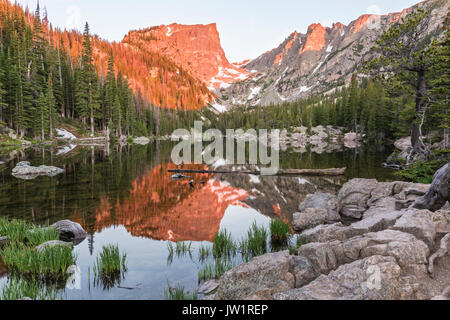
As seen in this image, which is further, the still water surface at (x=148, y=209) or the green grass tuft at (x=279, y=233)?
the green grass tuft at (x=279, y=233)

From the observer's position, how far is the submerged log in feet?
27.8

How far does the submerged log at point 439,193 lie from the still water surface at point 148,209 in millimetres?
6076

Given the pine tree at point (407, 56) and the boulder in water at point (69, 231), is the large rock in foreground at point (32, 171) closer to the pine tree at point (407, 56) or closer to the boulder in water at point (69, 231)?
the boulder in water at point (69, 231)

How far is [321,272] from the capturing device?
588 cm

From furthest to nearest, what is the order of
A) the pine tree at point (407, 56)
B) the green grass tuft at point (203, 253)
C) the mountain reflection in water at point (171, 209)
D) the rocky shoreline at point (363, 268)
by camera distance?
the pine tree at point (407, 56), the mountain reflection in water at point (171, 209), the green grass tuft at point (203, 253), the rocky shoreline at point (363, 268)

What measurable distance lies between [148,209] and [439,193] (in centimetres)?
1275

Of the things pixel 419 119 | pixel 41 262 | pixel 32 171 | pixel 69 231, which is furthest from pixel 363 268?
pixel 32 171

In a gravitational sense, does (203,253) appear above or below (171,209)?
below

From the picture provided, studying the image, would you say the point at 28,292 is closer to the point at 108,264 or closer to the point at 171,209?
the point at 108,264

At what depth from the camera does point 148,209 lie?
46.1ft

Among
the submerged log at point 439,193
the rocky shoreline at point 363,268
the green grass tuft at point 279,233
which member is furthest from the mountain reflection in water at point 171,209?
the submerged log at point 439,193

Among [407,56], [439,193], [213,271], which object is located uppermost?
[407,56]

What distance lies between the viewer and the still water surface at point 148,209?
7343mm
